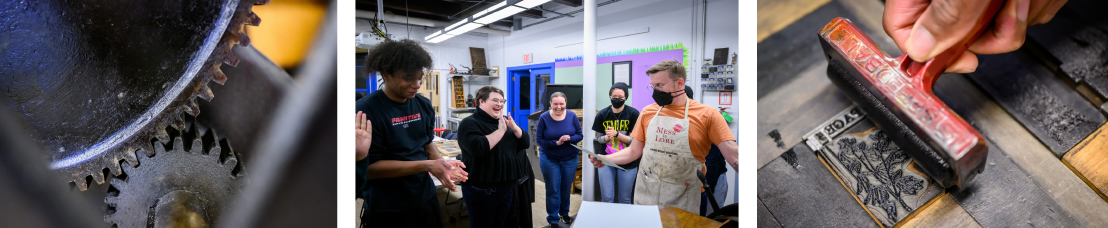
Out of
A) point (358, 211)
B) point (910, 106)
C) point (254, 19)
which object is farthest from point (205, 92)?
point (910, 106)

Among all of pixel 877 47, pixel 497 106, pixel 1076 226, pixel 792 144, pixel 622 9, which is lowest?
pixel 1076 226

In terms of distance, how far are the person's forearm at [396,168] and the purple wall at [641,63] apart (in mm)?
687

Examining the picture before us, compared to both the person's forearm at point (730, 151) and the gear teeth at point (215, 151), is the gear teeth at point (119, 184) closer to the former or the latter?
the gear teeth at point (215, 151)

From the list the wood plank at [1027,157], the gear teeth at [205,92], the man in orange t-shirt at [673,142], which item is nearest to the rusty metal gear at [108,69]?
the gear teeth at [205,92]

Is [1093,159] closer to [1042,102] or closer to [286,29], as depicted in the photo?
[1042,102]

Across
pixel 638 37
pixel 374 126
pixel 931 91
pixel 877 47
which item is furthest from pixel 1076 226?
pixel 374 126

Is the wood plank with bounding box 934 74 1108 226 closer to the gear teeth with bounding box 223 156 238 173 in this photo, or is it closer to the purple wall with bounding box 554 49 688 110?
the purple wall with bounding box 554 49 688 110

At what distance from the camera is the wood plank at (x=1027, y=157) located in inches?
46.3

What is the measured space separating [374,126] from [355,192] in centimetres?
28

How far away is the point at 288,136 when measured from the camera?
144cm

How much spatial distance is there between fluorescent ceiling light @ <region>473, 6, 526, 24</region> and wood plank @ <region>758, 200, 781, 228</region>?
1188 millimetres

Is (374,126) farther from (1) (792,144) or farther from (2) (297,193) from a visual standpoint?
(1) (792,144)

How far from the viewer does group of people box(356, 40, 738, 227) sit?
1.42 m

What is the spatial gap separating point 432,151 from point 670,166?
2.97 ft
